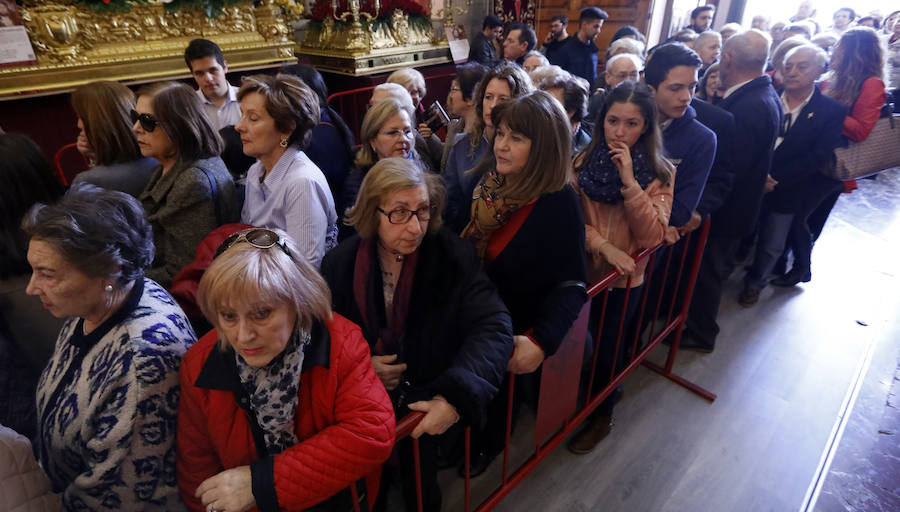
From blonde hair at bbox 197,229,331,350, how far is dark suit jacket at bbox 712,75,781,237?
2.70 metres

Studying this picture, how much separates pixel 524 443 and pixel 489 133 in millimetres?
1746

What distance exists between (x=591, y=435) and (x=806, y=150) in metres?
2.71

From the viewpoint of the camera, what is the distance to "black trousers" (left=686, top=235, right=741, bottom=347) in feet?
10.1

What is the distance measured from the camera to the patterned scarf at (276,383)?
47.1 inches

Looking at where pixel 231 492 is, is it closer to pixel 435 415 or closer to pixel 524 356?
pixel 435 415

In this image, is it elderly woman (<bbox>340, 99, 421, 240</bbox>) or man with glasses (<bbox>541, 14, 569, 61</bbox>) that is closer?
elderly woman (<bbox>340, 99, 421, 240</bbox>)

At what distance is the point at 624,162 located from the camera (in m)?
1.99

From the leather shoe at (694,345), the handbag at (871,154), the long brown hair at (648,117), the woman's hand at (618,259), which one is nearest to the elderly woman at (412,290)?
the woman's hand at (618,259)

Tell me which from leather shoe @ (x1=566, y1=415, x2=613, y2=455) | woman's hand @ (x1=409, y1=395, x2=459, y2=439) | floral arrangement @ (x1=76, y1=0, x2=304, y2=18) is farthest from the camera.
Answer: floral arrangement @ (x1=76, y1=0, x2=304, y2=18)

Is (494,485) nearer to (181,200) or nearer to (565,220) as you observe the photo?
(565,220)

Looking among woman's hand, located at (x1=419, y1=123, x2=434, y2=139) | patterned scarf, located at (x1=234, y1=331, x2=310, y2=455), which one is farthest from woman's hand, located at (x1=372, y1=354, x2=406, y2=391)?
woman's hand, located at (x1=419, y1=123, x2=434, y2=139)

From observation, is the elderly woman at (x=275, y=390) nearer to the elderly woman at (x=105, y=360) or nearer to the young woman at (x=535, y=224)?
the elderly woman at (x=105, y=360)

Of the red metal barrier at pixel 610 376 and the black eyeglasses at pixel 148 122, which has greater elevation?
the black eyeglasses at pixel 148 122

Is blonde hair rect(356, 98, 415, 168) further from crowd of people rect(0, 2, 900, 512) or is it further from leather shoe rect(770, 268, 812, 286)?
leather shoe rect(770, 268, 812, 286)
